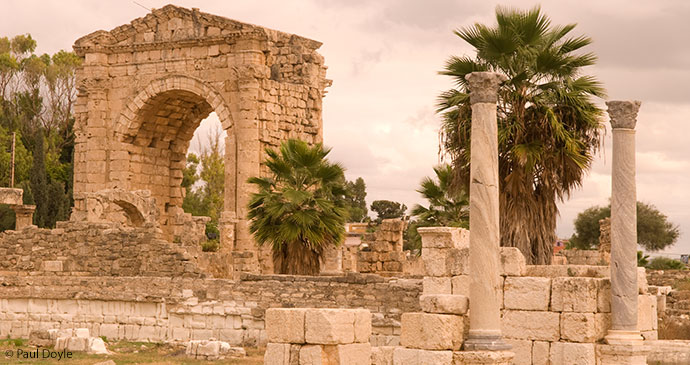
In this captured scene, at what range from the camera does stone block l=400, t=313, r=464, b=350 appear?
12.9m

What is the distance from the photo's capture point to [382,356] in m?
14.1

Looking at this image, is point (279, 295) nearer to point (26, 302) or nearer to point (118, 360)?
point (118, 360)

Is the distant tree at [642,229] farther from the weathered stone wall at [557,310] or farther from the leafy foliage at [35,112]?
the weathered stone wall at [557,310]

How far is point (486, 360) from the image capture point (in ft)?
41.5

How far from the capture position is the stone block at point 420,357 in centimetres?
1281

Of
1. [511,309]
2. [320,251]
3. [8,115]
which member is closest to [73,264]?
[320,251]

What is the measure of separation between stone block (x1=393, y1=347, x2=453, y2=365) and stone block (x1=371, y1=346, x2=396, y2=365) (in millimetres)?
638

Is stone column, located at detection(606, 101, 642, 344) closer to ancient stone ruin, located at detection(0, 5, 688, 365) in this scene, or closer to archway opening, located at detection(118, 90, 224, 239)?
ancient stone ruin, located at detection(0, 5, 688, 365)

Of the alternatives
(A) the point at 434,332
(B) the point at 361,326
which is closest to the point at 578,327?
(A) the point at 434,332

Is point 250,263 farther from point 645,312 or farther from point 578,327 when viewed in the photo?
point 578,327

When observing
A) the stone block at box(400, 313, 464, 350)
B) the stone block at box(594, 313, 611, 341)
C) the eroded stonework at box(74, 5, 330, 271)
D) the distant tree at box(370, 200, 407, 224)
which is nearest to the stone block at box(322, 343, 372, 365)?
the stone block at box(400, 313, 464, 350)

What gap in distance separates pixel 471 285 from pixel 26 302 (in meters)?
12.8

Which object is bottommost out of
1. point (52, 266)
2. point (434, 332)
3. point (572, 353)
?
point (572, 353)

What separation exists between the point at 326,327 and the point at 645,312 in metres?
4.24
